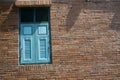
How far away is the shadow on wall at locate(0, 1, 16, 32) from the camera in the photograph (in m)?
8.45

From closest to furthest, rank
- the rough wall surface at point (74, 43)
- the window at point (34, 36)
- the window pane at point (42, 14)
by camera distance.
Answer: the rough wall surface at point (74, 43)
the window at point (34, 36)
the window pane at point (42, 14)

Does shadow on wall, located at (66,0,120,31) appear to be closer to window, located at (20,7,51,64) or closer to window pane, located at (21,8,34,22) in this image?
window, located at (20,7,51,64)

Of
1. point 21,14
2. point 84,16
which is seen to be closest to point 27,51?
point 21,14

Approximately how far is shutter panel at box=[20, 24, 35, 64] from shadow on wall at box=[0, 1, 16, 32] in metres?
0.29

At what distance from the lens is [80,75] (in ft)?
27.7

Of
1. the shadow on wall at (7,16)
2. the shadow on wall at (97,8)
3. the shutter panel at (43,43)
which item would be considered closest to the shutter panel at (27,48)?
the shutter panel at (43,43)

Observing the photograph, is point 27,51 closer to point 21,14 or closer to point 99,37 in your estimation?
point 21,14

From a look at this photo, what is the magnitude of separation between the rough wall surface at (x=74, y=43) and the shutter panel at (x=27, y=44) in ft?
0.46

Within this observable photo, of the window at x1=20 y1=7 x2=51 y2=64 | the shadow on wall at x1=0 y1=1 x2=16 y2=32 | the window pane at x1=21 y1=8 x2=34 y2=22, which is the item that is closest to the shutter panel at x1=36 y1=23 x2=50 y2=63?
the window at x1=20 y1=7 x2=51 y2=64

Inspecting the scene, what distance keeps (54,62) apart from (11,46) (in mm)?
1159

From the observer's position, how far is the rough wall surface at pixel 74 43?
838 centimetres

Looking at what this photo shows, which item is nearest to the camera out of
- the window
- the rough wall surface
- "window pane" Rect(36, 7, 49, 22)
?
the rough wall surface

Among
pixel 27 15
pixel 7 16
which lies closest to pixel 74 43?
pixel 27 15

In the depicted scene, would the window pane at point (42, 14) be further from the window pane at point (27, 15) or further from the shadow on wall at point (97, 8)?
the shadow on wall at point (97, 8)
